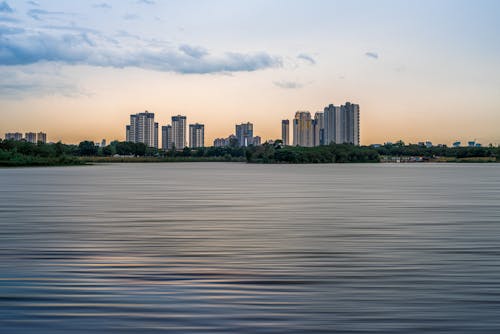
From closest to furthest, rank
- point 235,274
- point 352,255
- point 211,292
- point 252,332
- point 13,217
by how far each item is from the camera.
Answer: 1. point 252,332
2. point 211,292
3. point 235,274
4. point 352,255
5. point 13,217

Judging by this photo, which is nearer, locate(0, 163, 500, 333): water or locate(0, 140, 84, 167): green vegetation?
locate(0, 163, 500, 333): water

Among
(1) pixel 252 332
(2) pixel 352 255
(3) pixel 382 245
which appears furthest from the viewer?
(3) pixel 382 245

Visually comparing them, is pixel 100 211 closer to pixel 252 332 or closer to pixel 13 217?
pixel 13 217

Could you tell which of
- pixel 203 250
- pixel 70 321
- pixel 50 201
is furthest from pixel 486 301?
pixel 50 201

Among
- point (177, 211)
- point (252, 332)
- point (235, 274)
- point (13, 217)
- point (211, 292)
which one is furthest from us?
point (177, 211)

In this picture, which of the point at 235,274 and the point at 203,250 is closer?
the point at 235,274

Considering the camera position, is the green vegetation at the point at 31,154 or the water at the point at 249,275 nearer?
the water at the point at 249,275

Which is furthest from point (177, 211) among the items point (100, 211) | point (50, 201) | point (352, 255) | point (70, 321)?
point (70, 321)

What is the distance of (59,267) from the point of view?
1302 centimetres

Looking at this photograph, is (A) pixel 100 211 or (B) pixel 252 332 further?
(A) pixel 100 211

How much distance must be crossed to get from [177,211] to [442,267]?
16.4 meters

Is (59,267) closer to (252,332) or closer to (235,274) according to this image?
(235,274)

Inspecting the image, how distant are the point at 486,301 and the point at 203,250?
24.5ft

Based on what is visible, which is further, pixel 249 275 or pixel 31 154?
pixel 31 154
